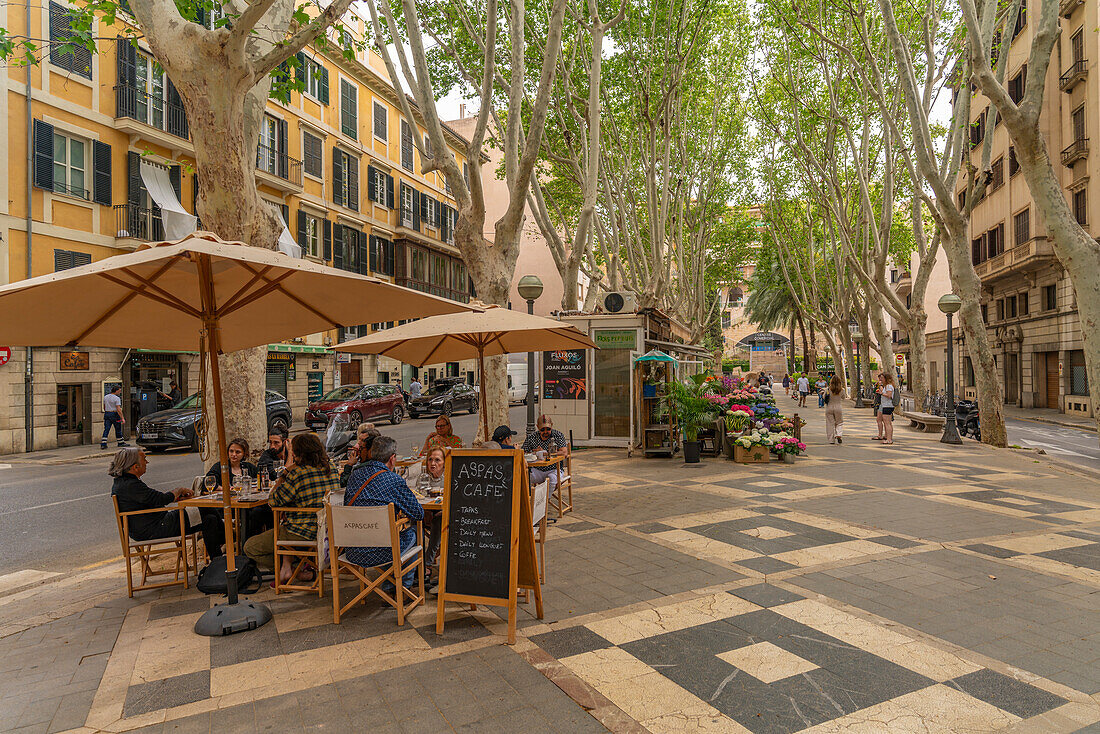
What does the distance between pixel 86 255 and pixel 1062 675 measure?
21.2 meters

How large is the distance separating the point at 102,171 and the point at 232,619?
18.6 m

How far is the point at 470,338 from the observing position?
315 inches

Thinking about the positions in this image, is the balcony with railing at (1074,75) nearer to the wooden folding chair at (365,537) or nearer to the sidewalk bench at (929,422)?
the sidewalk bench at (929,422)

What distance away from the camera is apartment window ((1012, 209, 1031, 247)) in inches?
1103

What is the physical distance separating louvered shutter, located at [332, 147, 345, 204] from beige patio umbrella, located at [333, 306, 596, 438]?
21.6 meters

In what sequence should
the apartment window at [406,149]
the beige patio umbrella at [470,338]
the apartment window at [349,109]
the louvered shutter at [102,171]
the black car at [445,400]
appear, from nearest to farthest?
the beige patio umbrella at [470,338] < the louvered shutter at [102,171] < the black car at [445,400] < the apartment window at [349,109] < the apartment window at [406,149]

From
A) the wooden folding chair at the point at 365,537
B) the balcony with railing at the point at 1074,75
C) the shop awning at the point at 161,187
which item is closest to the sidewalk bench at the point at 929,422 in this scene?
the balcony with railing at the point at 1074,75

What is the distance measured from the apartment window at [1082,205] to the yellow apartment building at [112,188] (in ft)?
81.4

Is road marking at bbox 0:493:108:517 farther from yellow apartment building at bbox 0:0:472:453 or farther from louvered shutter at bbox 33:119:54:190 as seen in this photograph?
louvered shutter at bbox 33:119:54:190

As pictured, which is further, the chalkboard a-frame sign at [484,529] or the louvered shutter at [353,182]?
the louvered shutter at [353,182]

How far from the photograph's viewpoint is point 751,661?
149 inches

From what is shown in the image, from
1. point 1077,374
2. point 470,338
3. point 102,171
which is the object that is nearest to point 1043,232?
point 1077,374

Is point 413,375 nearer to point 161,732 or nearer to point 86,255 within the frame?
point 86,255

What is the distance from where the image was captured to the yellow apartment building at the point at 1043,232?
24047 mm
